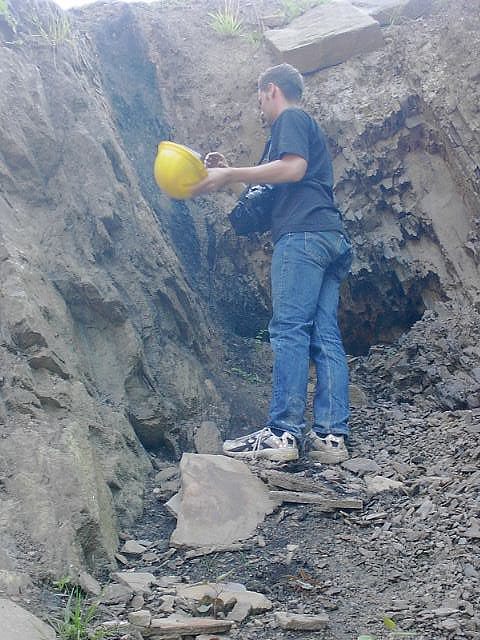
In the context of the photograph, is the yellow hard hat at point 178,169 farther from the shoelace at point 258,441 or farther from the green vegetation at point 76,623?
the green vegetation at point 76,623

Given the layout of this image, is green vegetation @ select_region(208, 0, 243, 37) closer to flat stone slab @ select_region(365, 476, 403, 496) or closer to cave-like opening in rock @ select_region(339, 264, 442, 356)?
cave-like opening in rock @ select_region(339, 264, 442, 356)

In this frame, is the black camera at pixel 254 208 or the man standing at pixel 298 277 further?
the black camera at pixel 254 208

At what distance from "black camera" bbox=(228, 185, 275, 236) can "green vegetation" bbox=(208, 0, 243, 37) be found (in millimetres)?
2565

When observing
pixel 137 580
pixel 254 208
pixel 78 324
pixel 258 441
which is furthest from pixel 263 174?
pixel 137 580

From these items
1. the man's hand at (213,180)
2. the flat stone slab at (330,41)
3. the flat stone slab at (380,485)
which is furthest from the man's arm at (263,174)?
→ the flat stone slab at (330,41)

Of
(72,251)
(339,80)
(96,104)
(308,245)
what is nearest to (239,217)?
(308,245)

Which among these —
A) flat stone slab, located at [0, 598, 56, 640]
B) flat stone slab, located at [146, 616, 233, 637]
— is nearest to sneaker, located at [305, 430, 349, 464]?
flat stone slab, located at [146, 616, 233, 637]

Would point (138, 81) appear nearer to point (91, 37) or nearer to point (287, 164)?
point (91, 37)

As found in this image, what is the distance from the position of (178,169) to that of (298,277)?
841 mm

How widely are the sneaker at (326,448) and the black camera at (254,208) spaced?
1.25 meters

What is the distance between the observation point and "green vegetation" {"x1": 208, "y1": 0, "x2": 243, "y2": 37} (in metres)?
6.01

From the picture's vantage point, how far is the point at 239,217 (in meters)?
4.05

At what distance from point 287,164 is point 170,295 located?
1.13m

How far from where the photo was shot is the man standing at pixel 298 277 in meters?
3.57
